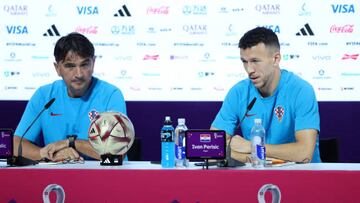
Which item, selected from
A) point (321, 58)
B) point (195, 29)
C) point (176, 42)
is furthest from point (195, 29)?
point (321, 58)

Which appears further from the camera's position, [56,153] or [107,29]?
[107,29]

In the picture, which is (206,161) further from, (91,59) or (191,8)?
(191,8)

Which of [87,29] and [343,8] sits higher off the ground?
[343,8]

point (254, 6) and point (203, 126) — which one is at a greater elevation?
point (254, 6)

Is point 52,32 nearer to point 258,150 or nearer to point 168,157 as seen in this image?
point 168,157

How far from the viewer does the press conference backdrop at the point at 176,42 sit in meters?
5.54

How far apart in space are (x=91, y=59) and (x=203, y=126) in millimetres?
2014

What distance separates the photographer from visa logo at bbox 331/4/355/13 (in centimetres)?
548

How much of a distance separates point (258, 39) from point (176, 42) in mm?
1867

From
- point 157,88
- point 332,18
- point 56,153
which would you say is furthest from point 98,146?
point 332,18

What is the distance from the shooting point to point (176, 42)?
5.68 meters

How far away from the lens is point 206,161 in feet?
10.1

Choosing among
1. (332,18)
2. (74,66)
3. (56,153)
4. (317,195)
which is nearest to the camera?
(317,195)

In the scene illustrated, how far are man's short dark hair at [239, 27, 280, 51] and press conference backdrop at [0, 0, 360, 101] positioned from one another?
164cm
